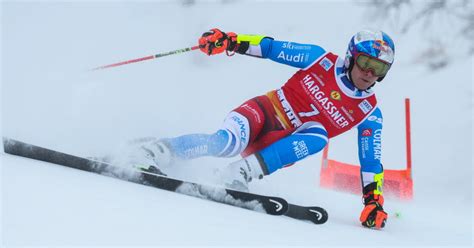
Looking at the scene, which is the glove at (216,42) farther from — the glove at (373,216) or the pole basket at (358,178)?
the pole basket at (358,178)

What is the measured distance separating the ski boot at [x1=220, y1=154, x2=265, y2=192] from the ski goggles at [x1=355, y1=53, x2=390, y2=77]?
2.96 ft

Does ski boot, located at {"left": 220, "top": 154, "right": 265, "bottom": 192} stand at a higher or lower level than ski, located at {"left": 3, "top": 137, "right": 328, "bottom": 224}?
higher

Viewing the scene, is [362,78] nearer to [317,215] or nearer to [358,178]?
[317,215]

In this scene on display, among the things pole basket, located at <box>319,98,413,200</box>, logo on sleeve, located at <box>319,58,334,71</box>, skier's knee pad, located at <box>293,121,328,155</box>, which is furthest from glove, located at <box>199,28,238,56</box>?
pole basket, located at <box>319,98,413,200</box>

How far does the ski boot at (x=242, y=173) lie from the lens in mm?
3764

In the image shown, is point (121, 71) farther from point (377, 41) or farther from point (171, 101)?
point (377, 41)

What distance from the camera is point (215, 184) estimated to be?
12.4 ft

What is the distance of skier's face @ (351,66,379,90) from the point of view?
3.93m

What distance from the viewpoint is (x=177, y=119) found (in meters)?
5.89

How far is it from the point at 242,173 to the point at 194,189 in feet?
1.51

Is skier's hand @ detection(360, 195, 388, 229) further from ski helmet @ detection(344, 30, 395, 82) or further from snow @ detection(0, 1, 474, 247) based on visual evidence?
ski helmet @ detection(344, 30, 395, 82)

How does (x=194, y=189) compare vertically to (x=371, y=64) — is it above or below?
below

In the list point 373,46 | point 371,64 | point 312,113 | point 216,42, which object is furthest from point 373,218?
point 216,42

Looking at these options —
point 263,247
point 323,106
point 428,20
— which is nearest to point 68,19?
point 428,20
